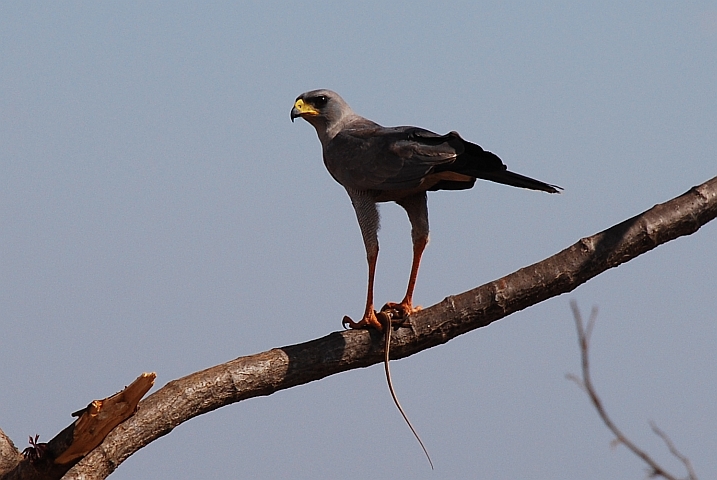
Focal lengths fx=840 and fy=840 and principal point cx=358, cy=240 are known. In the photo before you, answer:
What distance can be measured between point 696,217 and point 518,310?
3.19 feet

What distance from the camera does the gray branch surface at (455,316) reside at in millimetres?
3926

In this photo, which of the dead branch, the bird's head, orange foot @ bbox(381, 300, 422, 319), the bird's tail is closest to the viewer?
the dead branch

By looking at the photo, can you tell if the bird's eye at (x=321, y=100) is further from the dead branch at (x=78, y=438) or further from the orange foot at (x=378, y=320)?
the dead branch at (x=78, y=438)

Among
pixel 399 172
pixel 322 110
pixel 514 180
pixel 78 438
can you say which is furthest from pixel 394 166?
pixel 78 438

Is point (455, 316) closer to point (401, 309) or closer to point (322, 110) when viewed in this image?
point (401, 309)

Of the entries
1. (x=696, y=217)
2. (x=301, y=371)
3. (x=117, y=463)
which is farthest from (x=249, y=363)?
(x=696, y=217)

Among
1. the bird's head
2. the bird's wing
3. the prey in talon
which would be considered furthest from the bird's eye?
the bird's wing

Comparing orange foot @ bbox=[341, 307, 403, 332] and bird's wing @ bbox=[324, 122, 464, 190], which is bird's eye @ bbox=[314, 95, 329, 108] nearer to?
bird's wing @ bbox=[324, 122, 464, 190]

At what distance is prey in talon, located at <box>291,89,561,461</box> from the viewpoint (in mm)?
3951

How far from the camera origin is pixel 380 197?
437 centimetres

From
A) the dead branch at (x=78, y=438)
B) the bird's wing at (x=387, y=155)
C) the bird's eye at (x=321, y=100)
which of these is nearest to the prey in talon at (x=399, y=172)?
the bird's wing at (x=387, y=155)

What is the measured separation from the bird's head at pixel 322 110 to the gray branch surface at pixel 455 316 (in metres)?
1.28

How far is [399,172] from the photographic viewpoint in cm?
409

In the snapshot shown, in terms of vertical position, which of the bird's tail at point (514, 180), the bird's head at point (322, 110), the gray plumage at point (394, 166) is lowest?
the bird's tail at point (514, 180)
